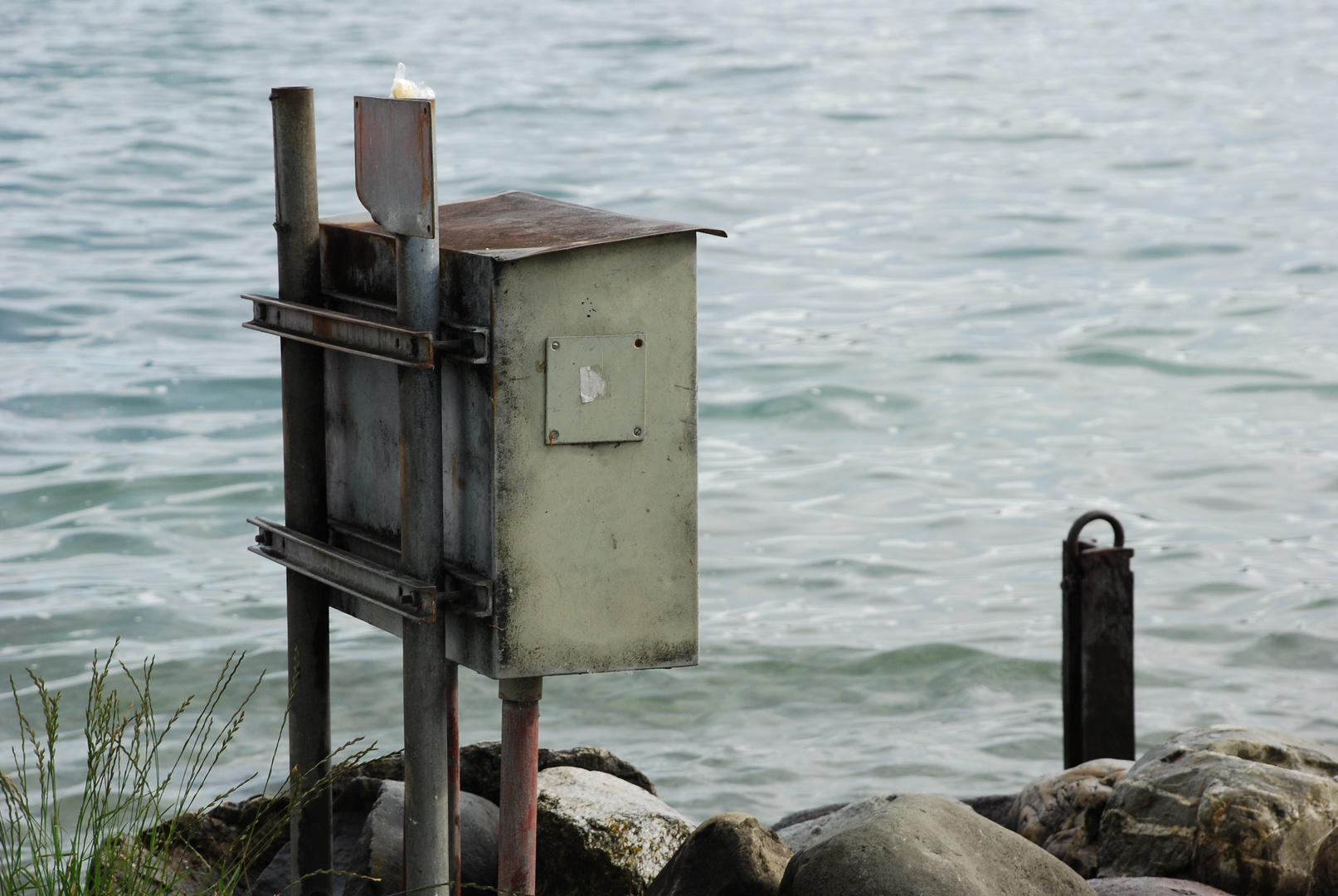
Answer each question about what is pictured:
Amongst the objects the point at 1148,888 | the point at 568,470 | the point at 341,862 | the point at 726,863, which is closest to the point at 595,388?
the point at 568,470

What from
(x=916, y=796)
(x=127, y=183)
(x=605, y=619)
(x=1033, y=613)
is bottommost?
(x=1033, y=613)

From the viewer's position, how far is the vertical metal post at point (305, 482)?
4.34 meters

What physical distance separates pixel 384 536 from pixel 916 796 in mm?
1659

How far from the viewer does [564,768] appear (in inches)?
208

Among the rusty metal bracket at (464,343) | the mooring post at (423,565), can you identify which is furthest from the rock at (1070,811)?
the rusty metal bracket at (464,343)

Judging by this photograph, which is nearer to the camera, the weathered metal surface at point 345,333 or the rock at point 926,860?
the weathered metal surface at point 345,333

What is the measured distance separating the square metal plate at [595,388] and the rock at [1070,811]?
8.98ft

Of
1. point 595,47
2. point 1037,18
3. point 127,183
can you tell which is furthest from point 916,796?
point 1037,18

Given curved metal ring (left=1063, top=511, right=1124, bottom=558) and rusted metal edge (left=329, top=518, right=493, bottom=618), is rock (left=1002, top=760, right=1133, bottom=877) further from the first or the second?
rusted metal edge (left=329, top=518, right=493, bottom=618)

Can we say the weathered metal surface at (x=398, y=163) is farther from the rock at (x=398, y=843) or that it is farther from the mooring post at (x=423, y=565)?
the rock at (x=398, y=843)

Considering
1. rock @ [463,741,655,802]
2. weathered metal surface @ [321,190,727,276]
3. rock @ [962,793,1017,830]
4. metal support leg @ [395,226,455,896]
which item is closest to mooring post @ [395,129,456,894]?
metal support leg @ [395,226,455,896]

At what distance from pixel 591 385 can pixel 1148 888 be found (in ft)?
8.27

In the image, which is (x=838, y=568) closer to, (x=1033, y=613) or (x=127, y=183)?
(x=1033, y=613)

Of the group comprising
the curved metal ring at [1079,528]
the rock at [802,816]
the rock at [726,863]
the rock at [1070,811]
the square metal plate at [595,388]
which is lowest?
the rock at [802,816]
